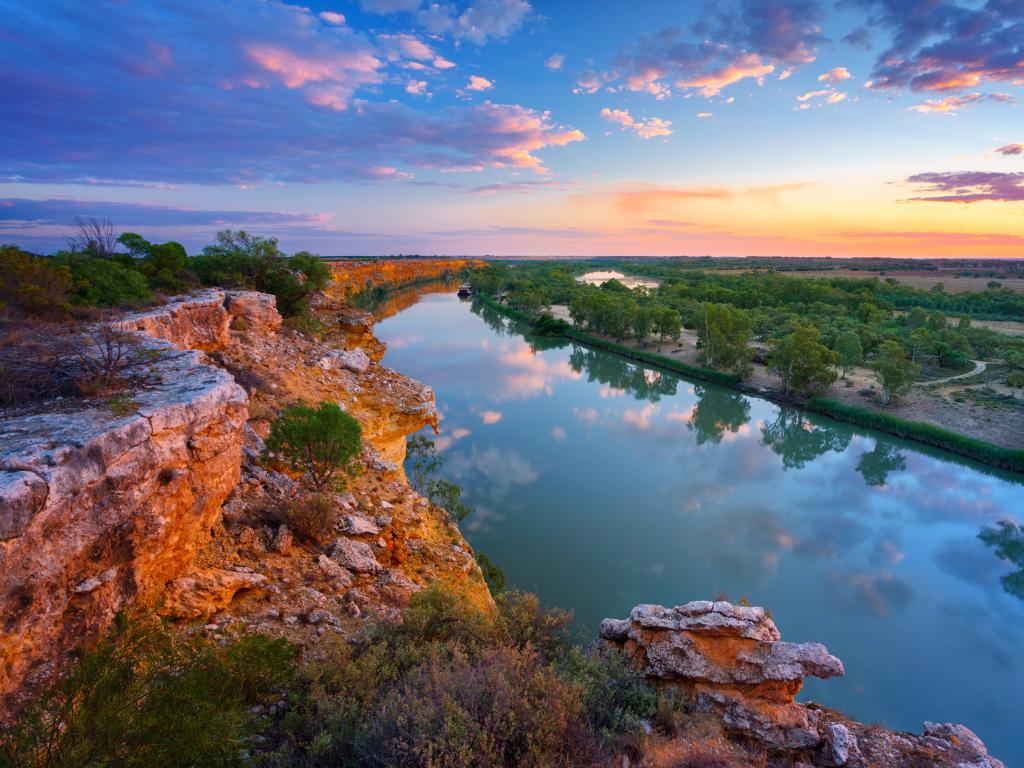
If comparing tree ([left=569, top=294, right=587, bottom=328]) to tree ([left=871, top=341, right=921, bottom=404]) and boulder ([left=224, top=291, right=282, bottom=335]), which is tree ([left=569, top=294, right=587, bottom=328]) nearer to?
tree ([left=871, top=341, right=921, bottom=404])

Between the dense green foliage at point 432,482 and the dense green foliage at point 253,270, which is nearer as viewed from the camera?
the dense green foliage at point 432,482

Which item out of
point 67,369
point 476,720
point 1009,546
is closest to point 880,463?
point 1009,546

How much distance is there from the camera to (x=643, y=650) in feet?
22.3

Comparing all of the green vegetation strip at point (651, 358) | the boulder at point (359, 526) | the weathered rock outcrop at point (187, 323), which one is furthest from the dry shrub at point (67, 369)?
the green vegetation strip at point (651, 358)

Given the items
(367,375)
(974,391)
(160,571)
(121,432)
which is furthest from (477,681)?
(974,391)

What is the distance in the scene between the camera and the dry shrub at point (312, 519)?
27.7 feet

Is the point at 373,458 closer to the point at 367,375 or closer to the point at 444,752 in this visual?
the point at 367,375

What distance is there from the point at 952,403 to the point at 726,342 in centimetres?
1264

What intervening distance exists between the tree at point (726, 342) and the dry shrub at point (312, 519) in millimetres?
31375

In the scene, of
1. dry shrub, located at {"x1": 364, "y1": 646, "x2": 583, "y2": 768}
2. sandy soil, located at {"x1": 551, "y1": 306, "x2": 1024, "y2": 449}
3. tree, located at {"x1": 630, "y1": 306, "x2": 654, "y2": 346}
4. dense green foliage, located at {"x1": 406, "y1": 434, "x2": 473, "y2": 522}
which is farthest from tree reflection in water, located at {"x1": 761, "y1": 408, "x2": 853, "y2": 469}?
dry shrub, located at {"x1": 364, "y1": 646, "x2": 583, "y2": 768}

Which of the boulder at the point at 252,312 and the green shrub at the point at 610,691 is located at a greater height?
the boulder at the point at 252,312

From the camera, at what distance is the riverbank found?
21.7m

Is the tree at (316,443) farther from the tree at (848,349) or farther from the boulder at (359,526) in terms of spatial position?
the tree at (848,349)

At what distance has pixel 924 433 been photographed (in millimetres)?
24141
